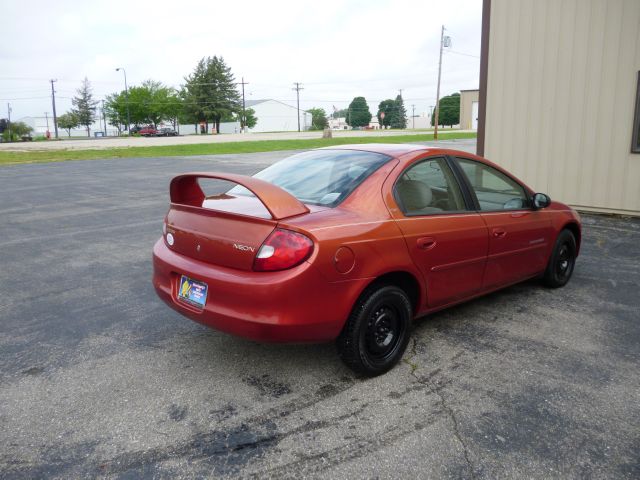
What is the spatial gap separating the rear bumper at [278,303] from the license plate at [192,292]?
0.16ft

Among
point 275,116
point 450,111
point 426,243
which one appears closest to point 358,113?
point 275,116

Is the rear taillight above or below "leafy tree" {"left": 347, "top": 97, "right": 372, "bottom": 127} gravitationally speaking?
below

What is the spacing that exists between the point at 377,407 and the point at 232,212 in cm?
146

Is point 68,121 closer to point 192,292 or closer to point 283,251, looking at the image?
point 192,292

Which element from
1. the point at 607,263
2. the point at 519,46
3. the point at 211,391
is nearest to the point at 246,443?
the point at 211,391

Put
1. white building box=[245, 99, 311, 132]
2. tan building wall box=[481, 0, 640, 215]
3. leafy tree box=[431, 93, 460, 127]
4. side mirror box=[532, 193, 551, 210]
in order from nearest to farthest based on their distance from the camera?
side mirror box=[532, 193, 551, 210] → tan building wall box=[481, 0, 640, 215] → leafy tree box=[431, 93, 460, 127] → white building box=[245, 99, 311, 132]

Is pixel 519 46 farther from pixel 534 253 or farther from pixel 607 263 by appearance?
pixel 534 253

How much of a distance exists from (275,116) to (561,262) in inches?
4726

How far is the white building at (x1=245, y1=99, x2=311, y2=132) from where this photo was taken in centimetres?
11842

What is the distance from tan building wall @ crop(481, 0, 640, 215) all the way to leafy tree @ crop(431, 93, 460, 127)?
100142 mm

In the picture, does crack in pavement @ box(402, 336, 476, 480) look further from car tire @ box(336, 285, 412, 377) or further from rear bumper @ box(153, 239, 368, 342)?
rear bumper @ box(153, 239, 368, 342)

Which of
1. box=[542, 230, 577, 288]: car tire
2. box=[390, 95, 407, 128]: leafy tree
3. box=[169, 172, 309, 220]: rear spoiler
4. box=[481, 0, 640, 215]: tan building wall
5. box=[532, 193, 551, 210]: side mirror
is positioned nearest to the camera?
box=[169, 172, 309, 220]: rear spoiler

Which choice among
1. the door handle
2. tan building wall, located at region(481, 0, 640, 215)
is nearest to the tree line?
tan building wall, located at region(481, 0, 640, 215)

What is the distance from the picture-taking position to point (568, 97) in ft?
31.4
